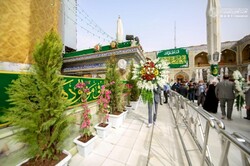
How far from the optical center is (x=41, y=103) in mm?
1485

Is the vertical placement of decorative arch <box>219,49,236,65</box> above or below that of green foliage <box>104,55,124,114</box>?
above

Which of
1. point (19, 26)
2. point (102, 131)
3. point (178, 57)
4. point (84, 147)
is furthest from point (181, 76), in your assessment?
point (84, 147)

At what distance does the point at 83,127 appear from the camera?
2.17 meters

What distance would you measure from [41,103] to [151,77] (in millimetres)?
2526

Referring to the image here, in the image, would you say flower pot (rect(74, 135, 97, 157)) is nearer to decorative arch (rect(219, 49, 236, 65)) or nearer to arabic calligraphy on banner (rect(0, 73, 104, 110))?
arabic calligraphy on banner (rect(0, 73, 104, 110))

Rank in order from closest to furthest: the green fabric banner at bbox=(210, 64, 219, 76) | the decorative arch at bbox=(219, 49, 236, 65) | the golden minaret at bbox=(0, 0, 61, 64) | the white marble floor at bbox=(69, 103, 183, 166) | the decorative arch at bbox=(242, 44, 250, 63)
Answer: the white marble floor at bbox=(69, 103, 183, 166) → the golden minaret at bbox=(0, 0, 61, 64) → the green fabric banner at bbox=(210, 64, 219, 76) → the decorative arch at bbox=(242, 44, 250, 63) → the decorative arch at bbox=(219, 49, 236, 65)

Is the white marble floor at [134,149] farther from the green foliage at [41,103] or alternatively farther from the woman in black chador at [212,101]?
the woman in black chador at [212,101]

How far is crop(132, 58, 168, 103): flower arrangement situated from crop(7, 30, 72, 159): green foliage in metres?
2.22

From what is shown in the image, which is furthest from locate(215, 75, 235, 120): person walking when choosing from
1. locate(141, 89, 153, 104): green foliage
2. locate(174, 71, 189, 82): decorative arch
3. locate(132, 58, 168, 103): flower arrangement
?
locate(174, 71, 189, 82): decorative arch

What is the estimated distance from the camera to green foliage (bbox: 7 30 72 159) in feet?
4.60

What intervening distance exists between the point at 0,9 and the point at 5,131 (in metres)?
5.55

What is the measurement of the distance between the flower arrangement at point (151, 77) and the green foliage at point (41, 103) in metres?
2.22

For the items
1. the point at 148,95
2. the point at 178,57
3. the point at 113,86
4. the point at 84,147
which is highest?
the point at 178,57

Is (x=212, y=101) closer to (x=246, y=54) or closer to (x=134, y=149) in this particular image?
(x=134, y=149)
